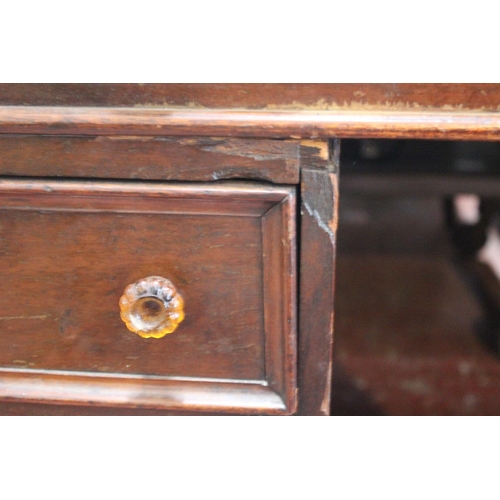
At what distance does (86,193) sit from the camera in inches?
13.4

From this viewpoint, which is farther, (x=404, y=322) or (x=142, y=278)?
(x=404, y=322)

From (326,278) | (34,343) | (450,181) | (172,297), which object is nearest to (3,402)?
(34,343)

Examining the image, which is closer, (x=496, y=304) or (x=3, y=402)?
(x=3, y=402)

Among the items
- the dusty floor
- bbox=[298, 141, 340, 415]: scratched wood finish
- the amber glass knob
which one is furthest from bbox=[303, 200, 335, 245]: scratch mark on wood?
the dusty floor

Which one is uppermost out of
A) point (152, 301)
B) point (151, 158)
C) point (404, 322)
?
point (151, 158)

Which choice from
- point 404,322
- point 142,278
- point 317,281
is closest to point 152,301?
point 142,278

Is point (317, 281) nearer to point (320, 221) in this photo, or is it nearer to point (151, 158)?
point (320, 221)

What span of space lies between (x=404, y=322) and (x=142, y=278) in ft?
1.88

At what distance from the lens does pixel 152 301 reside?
0.36m

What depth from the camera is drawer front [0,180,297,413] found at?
1.13 feet

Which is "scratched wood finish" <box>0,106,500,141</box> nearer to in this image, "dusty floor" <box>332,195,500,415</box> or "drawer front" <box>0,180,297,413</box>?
"drawer front" <box>0,180,297,413</box>

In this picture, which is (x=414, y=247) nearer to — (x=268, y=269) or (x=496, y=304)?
(x=496, y=304)

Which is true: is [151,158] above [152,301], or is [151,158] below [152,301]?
above

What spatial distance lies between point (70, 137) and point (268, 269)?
0.58 ft
